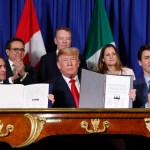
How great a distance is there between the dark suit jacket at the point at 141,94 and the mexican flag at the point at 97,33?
1.42 meters

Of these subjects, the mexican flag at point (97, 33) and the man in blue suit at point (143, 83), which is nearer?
the man in blue suit at point (143, 83)

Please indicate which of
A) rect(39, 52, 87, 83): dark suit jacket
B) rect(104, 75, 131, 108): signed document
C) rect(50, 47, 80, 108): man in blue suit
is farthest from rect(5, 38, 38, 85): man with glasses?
rect(104, 75, 131, 108): signed document

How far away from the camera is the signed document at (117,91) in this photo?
2713 millimetres

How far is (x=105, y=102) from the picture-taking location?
271 cm

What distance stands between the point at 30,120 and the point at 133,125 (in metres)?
0.65

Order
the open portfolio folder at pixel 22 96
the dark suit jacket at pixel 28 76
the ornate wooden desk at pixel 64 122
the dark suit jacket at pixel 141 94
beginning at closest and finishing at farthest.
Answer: the ornate wooden desk at pixel 64 122
the open portfolio folder at pixel 22 96
the dark suit jacket at pixel 141 94
the dark suit jacket at pixel 28 76

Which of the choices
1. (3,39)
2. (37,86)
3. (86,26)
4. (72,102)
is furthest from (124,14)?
(37,86)

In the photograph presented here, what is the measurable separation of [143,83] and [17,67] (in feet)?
3.89

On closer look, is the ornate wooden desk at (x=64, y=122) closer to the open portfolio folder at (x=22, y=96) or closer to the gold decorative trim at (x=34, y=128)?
the gold decorative trim at (x=34, y=128)

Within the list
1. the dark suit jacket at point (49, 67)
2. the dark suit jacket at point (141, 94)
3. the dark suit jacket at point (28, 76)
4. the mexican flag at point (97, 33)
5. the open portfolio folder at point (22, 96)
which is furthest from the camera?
the mexican flag at point (97, 33)

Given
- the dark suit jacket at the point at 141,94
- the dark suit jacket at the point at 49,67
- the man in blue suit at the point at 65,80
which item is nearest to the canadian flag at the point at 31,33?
the dark suit jacket at the point at 49,67

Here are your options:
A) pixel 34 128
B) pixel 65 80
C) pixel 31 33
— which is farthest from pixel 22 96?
pixel 31 33

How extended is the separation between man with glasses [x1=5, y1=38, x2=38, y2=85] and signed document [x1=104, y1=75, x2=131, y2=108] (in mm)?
1103

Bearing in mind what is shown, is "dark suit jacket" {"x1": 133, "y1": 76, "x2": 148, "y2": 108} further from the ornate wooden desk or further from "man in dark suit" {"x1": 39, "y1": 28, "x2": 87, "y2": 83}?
"man in dark suit" {"x1": 39, "y1": 28, "x2": 87, "y2": 83}
